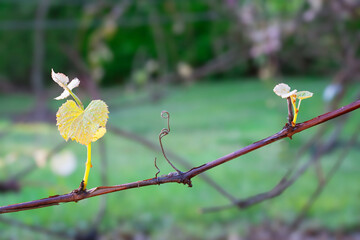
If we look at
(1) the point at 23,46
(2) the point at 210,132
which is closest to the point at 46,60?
(1) the point at 23,46

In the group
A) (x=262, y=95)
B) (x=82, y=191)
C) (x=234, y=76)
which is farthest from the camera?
(x=234, y=76)

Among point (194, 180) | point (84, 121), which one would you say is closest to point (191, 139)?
point (194, 180)

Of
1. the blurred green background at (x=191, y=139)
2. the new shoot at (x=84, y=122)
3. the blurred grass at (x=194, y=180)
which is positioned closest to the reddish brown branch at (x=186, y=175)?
the new shoot at (x=84, y=122)

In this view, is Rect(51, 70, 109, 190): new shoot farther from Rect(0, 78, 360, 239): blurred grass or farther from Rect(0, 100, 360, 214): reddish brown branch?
Rect(0, 78, 360, 239): blurred grass

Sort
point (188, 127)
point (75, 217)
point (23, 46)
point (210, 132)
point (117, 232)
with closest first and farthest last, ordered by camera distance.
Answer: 1. point (117, 232)
2. point (75, 217)
3. point (210, 132)
4. point (188, 127)
5. point (23, 46)

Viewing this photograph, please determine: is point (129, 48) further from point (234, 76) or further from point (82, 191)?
point (82, 191)

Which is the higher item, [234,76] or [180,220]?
[234,76]

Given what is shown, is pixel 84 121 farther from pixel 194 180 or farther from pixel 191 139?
pixel 191 139

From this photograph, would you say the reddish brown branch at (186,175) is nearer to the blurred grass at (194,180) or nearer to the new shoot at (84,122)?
the new shoot at (84,122)
